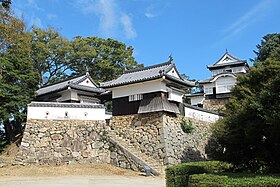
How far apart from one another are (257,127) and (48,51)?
24.5 metres

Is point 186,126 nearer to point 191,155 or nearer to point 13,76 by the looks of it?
point 191,155

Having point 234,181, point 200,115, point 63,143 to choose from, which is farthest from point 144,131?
point 234,181

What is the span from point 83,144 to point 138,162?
3.47 meters

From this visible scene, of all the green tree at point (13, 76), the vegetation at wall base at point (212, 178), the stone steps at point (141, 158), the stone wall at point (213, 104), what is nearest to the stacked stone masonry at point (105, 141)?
the stone steps at point (141, 158)

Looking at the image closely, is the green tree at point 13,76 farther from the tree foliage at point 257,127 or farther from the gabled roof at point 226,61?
the gabled roof at point 226,61

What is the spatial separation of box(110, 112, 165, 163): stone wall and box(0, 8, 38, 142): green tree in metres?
6.59

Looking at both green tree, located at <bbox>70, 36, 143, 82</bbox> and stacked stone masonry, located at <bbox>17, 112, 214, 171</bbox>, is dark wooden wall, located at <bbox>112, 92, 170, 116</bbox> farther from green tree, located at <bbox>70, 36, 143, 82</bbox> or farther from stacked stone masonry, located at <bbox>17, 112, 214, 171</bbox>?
green tree, located at <bbox>70, 36, 143, 82</bbox>

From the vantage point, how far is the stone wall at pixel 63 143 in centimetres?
1577

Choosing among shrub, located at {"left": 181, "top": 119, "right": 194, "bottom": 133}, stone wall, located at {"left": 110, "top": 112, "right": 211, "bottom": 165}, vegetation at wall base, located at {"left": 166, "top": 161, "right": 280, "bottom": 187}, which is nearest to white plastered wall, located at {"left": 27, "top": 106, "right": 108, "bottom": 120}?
stone wall, located at {"left": 110, "top": 112, "right": 211, "bottom": 165}

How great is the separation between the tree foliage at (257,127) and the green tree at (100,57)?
20.2 meters

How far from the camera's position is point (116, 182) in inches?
497

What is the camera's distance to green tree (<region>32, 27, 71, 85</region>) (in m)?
28.9

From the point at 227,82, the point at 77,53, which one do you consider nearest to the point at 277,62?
the point at 227,82

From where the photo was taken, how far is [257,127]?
362 inches
